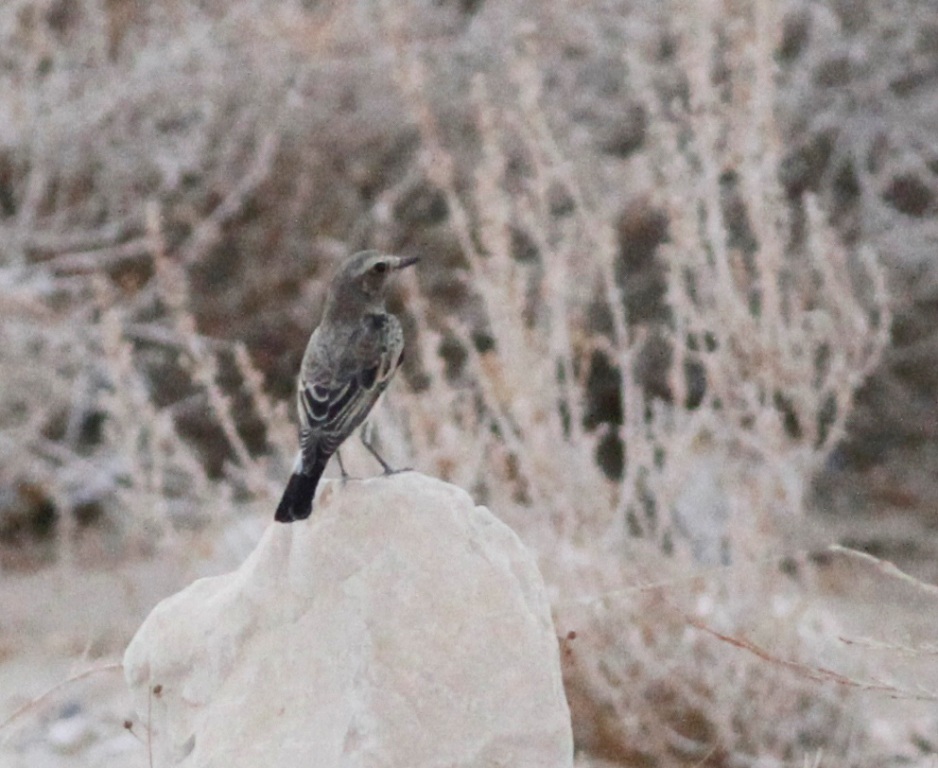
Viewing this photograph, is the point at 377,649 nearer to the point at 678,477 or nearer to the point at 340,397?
the point at 340,397

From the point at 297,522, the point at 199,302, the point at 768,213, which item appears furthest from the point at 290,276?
the point at 297,522

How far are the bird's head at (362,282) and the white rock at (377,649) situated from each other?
1.71 feet

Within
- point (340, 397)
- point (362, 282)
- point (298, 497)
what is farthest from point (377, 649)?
point (362, 282)

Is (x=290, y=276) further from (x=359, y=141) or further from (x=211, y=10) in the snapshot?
(x=211, y=10)

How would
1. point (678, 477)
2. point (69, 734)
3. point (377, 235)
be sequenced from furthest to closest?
point (377, 235)
point (69, 734)
point (678, 477)

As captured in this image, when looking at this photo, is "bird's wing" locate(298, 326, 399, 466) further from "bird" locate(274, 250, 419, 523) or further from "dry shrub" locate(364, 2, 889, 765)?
"dry shrub" locate(364, 2, 889, 765)

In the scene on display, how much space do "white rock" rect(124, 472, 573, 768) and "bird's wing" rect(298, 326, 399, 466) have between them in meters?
0.10

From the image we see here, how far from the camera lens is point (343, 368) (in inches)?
153

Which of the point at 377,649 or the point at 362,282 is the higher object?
the point at 362,282

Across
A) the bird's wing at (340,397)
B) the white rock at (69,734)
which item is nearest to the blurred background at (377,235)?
the white rock at (69,734)

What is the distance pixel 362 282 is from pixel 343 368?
253 mm

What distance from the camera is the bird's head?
4.05m

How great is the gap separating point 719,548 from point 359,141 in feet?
10.1

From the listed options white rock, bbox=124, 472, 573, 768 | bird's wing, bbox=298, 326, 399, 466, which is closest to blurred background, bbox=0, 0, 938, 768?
bird's wing, bbox=298, 326, 399, 466
